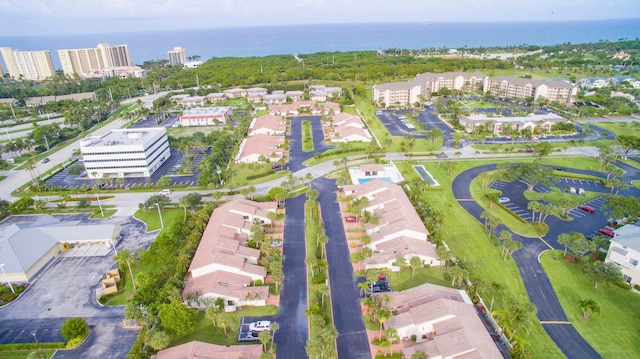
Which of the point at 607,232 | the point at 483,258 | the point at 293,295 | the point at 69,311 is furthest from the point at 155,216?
the point at 607,232

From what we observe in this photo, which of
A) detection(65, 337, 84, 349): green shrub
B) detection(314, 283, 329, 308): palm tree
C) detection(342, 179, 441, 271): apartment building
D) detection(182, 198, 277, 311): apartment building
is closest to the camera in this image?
detection(65, 337, 84, 349): green shrub

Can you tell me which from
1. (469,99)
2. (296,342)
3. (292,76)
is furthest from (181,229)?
(292,76)

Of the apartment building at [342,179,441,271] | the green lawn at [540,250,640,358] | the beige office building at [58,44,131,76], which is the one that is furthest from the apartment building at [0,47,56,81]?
the green lawn at [540,250,640,358]

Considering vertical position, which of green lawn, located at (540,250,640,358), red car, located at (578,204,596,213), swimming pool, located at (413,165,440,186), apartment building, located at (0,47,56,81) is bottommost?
green lawn, located at (540,250,640,358)

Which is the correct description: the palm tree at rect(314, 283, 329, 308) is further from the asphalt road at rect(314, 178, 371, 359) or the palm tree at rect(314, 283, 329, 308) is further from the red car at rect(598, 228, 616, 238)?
the red car at rect(598, 228, 616, 238)

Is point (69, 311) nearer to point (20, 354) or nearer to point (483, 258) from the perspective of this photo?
point (20, 354)

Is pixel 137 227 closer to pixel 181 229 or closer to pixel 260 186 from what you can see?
pixel 181 229

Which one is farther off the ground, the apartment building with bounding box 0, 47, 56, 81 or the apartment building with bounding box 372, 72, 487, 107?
the apartment building with bounding box 0, 47, 56, 81
